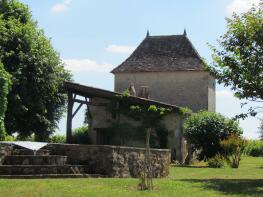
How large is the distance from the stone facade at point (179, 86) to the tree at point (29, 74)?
10.4 m

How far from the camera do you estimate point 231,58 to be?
56.6 feet

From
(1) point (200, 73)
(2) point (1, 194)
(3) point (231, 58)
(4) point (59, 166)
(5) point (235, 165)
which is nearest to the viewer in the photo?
(2) point (1, 194)

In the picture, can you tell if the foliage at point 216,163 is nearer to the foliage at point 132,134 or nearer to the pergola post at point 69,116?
the foliage at point 132,134

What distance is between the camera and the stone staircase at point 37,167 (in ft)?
44.6

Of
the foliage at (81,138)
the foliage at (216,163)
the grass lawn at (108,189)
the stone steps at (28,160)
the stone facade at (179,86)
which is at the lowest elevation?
the grass lawn at (108,189)

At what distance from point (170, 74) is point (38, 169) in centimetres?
2761

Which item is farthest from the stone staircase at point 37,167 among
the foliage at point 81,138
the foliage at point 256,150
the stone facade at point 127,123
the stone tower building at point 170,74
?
the foliage at point 256,150

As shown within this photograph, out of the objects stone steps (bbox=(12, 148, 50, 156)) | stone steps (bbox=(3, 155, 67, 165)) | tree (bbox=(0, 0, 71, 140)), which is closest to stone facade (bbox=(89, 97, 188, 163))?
tree (bbox=(0, 0, 71, 140))

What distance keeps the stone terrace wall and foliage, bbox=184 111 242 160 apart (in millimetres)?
11897

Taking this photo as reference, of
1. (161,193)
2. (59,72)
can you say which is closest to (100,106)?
(59,72)

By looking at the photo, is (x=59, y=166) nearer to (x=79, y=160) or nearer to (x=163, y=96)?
(x=79, y=160)

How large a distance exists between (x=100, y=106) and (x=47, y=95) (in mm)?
3479

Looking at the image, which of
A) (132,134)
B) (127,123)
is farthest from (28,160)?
(127,123)

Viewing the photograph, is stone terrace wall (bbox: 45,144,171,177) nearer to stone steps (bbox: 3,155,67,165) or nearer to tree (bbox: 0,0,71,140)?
stone steps (bbox: 3,155,67,165)
